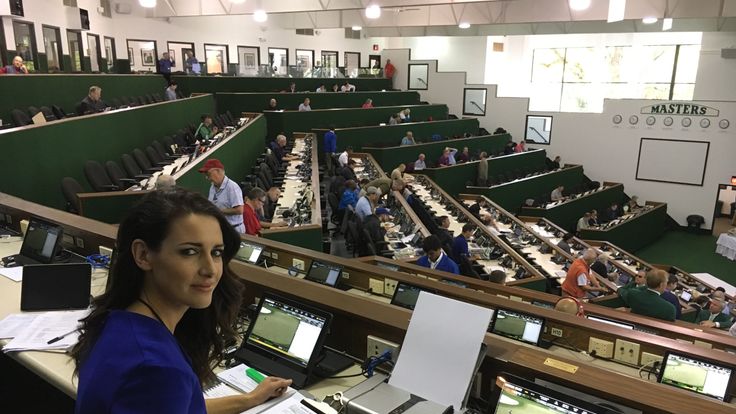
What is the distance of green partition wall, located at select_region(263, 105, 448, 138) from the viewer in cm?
1367

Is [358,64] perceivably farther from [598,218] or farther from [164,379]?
[164,379]

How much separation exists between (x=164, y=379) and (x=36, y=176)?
530 centimetres

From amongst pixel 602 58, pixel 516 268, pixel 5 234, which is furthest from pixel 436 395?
pixel 602 58

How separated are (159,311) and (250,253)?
2.36 metres

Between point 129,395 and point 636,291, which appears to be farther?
point 636,291

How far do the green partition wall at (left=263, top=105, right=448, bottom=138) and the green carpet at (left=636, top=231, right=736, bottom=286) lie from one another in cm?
821

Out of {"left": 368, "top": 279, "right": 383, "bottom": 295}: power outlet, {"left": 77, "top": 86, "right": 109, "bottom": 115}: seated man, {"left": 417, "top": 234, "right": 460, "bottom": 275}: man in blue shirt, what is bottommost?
{"left": 417, "top": 234, "right": 460, "bottom": 275}: man in blue shirt

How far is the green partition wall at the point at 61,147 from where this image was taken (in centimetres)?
522

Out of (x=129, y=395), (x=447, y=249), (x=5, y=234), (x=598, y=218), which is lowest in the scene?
(x=598, y=218)

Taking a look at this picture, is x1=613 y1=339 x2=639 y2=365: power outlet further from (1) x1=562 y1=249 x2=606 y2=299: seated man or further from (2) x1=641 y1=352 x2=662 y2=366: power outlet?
(1) x1=562 y1=249 x2=606 y2=299: seated man

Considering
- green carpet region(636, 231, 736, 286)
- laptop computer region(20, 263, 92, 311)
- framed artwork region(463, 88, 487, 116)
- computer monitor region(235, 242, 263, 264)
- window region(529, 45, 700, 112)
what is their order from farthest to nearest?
framed artwork region(463, 88, 487, 116), window region(529, 45, 700, 112), green carpet region(636, 231, 736, 286), computer monitor region(235, 242, 263, 264), laptop computer region(20, 263, 92, 311)

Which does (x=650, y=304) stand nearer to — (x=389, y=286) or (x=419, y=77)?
(x=389, y=286)

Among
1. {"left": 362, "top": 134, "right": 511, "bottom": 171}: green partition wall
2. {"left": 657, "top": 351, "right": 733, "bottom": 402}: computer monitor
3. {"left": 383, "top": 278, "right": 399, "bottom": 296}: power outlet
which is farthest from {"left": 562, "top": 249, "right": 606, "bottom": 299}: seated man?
{"left": 362, "top": 134, "right": 511, "bottom": 171}: green partition wall

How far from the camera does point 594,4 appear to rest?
1297cm
